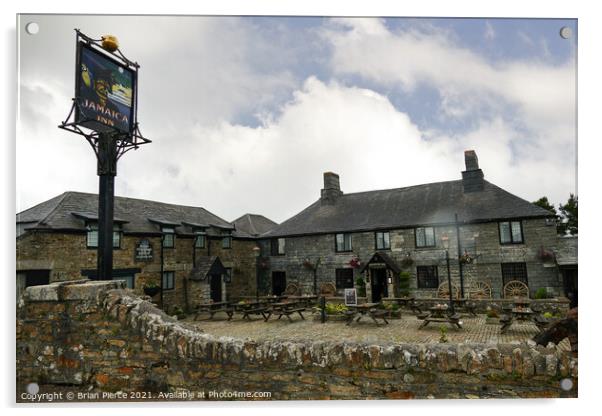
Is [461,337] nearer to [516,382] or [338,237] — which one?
[516,382]

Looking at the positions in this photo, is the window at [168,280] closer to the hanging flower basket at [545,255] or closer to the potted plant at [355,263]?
the potted plant at [355,263]

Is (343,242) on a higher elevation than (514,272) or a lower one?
higher

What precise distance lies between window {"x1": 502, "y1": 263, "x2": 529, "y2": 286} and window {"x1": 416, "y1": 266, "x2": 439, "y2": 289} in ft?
10.1

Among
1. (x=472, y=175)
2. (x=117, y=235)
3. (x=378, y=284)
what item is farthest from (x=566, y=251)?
(x=117, y=235)

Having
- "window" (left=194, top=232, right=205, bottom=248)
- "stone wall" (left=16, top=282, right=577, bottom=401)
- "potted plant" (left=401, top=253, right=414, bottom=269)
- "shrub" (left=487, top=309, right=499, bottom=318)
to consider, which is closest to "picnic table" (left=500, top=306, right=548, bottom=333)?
"shrub" (left=487, top=309, right=499, bottom=318)

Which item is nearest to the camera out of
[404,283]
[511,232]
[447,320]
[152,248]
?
[447,320]

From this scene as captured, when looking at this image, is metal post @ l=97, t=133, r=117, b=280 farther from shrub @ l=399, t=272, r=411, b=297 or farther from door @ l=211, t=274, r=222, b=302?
shrub @ l=399, t=272, r=411, b=297

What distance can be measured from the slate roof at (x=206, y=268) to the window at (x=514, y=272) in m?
14.0

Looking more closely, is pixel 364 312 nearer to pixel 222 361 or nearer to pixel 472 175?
pixel 222 361

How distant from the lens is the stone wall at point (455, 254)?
678 inches

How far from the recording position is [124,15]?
20.3 ft

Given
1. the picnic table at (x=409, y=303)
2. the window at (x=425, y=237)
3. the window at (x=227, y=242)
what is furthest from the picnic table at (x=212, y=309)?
the window at (x=425, y=237)

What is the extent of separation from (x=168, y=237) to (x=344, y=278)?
10.0 m

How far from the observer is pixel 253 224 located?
27.6 meters
